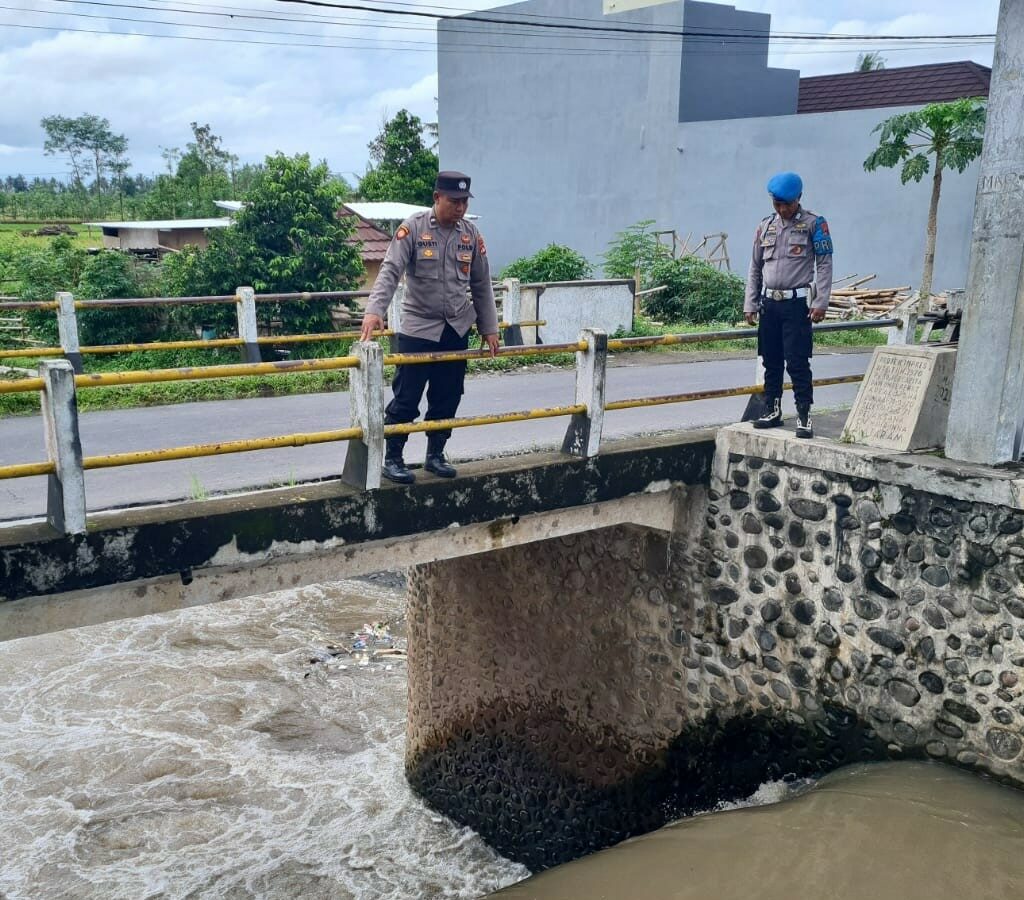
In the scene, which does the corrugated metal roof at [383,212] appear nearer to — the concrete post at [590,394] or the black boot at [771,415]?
the black boot at [771,415]

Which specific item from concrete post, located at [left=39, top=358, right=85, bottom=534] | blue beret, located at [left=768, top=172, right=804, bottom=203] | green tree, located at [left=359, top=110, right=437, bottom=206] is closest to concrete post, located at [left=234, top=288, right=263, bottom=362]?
concrete post, located at [left=39, top=358, right=85, bottom=534]

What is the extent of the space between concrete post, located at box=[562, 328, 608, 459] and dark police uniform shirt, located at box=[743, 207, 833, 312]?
3.73ft

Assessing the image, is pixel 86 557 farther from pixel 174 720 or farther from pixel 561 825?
pixel 174 720

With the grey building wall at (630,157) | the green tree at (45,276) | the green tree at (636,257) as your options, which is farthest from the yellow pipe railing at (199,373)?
the grey building wall at (630,157)

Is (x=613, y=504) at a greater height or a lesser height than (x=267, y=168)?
lesser

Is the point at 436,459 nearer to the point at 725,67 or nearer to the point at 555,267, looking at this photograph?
the point at 555,267

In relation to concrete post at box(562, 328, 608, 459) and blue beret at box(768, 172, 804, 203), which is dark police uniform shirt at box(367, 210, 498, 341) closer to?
concrete post at box(562, 328, 608, 459)

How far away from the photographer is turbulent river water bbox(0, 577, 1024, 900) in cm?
515

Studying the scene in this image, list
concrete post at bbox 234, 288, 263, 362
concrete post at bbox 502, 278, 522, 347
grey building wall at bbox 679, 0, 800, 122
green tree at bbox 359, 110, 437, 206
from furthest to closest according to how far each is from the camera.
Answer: green tree at bbox 359, 110, 437, 206 < grey building wall at bbox 679, 0, 800, 122 < concrete post at bbox 502, 278, 522, 347 < concrete post at bbox 234, 288, 263, 362

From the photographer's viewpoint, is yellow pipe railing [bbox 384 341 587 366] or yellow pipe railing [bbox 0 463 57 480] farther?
yellow pipe railing [bbox 384 341 587 366]

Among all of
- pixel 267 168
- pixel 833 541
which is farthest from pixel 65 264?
pixel 833 541

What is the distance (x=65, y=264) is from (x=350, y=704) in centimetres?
1057

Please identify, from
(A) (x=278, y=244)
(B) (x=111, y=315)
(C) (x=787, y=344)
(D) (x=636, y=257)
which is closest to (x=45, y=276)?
(B) (x=111, y=315)

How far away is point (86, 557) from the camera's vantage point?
470 centimetres
